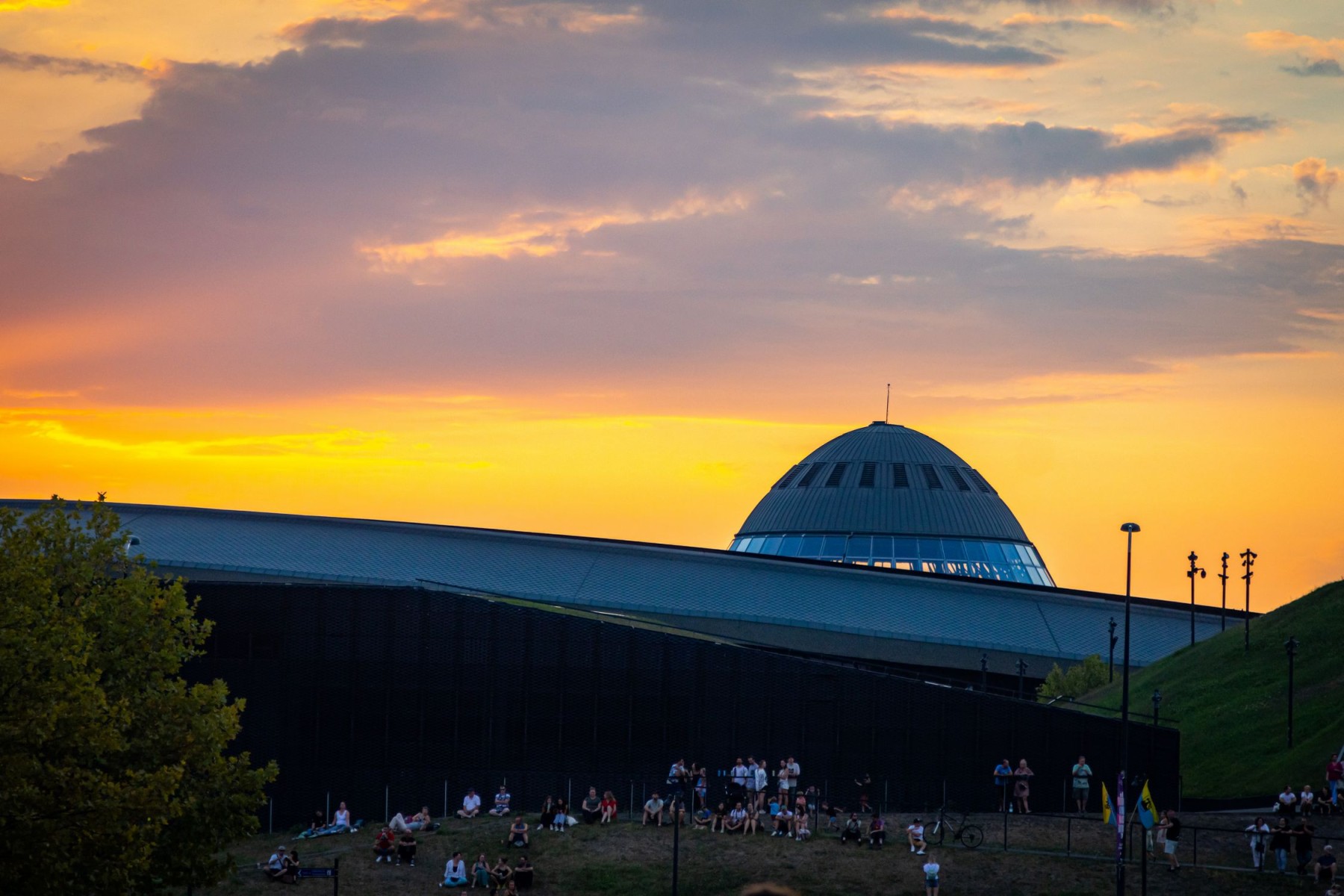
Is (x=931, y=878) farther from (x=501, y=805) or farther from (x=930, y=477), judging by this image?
(x=930, y=477)

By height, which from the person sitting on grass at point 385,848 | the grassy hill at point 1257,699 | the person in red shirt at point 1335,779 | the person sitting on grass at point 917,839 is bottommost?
the person sitting on grass at point 385,848

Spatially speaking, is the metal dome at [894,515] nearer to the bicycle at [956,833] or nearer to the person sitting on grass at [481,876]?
the bicycle at [956,833]

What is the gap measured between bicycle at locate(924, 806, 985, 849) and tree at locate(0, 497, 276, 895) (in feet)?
58.7

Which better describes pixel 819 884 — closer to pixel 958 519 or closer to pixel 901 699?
pixel 901 699

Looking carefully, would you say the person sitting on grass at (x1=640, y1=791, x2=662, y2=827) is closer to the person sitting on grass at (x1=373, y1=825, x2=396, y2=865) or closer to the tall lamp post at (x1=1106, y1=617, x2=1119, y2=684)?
the person sitting on grass at (x1=373, y1=825, x2=396, y2=865)

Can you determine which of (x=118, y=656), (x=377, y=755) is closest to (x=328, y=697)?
(x=377, y=755)

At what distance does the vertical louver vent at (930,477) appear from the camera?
114m

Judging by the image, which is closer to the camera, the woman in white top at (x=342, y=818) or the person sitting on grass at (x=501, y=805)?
the person sitting on grass at (x=501, y=805)

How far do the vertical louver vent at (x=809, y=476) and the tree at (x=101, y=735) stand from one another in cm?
7666

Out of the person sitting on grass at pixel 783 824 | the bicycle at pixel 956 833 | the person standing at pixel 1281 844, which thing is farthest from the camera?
the person sitting on grass at pixel 783 824

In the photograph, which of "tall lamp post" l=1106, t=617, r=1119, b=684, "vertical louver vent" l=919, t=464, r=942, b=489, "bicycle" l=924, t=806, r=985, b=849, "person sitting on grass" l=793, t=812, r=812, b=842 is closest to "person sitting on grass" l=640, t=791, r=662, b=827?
"person sitting on grass" l=793, t=812, r=812, b=842

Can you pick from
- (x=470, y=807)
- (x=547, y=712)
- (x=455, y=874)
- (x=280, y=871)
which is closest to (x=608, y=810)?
(x=470, y=807)

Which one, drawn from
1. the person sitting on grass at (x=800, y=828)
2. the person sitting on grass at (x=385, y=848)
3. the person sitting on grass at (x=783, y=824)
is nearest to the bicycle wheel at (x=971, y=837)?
the person sitting on grass at (x=800, y=828)

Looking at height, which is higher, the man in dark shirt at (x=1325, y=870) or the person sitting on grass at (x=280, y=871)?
the man in dark shirt at (x=1325, y=870)
